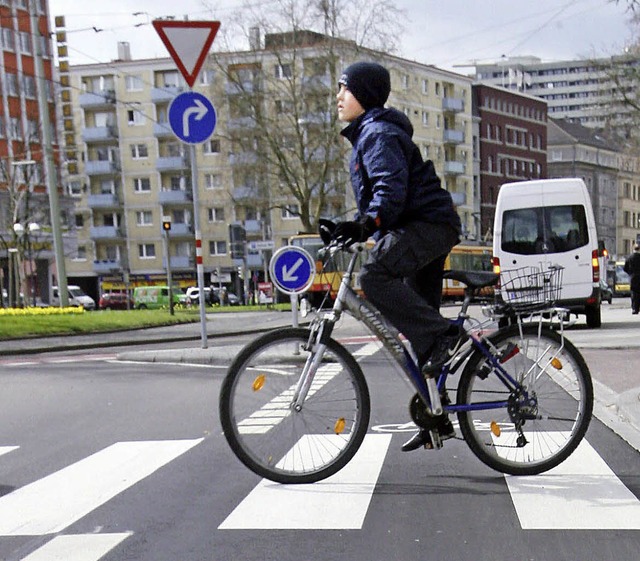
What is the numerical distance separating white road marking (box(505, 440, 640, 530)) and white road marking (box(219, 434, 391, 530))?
2.31 ft

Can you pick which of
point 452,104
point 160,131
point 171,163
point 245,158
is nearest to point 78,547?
point 245,158

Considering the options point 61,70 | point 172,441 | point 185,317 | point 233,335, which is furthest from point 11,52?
point 172,441

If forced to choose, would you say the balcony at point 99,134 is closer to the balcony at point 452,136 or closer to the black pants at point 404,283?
the balcony at point 452,136

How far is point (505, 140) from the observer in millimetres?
107000

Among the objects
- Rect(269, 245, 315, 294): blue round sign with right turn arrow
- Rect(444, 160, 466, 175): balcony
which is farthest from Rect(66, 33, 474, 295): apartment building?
Rect(269, 245, 315, 294): blue round sign with right turn arrow

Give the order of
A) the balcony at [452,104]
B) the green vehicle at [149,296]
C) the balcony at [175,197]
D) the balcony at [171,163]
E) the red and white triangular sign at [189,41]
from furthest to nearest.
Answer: the balcony at [452,104], the balcony at [171,163], the balcony at [175,197], the green vehicle at [149,296], the red and white triangular sign at [189,41]

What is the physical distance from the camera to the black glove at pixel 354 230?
187 inches

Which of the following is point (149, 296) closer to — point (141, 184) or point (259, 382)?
point (141, 184)

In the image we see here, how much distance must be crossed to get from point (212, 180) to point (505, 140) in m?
35.7

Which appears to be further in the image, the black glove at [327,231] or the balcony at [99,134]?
the balcony at [99,134]

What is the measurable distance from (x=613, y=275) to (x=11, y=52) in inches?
1572

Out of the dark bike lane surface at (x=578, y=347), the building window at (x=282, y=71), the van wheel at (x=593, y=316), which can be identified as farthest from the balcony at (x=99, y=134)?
the van wheel at (x=593, y=316)

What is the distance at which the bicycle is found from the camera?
197 inches

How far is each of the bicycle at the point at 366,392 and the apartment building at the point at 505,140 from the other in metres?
94.4
